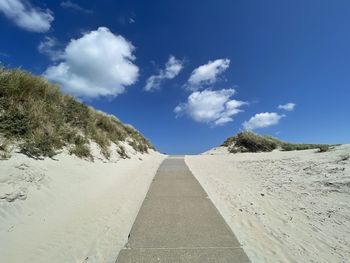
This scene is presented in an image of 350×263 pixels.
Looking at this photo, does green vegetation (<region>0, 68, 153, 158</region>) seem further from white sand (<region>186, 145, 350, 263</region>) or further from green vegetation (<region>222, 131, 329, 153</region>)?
green vegetation (<region>222, 131, 329, 153</region>)

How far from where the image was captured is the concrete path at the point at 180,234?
13.5 feet

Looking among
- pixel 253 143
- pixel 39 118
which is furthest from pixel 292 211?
pixel 253 143

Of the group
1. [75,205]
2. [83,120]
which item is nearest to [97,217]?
[75,205]

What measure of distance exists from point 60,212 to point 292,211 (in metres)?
5.49

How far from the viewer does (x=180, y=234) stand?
4969 millimetres

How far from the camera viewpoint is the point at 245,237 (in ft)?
16.2

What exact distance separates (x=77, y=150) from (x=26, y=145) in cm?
246

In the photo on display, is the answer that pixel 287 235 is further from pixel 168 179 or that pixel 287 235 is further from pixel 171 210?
pixel 168 179

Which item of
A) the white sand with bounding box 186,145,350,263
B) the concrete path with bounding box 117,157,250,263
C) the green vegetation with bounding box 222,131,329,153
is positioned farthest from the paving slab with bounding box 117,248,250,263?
the green vegetation with bounding box 222,131,329,153

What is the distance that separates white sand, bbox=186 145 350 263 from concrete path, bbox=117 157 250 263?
0.33 m

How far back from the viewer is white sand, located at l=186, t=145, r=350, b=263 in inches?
173

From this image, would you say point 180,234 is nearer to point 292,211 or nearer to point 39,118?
point 292,211

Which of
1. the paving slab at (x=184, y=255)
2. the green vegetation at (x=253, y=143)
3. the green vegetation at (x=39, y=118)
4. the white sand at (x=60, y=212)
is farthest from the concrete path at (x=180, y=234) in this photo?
the green vegetation at (x=253, y=143)

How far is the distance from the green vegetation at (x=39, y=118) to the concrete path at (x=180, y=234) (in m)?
3.64
